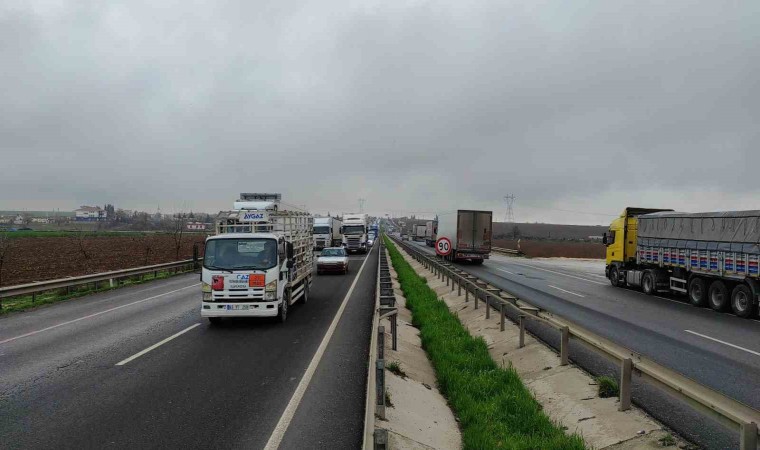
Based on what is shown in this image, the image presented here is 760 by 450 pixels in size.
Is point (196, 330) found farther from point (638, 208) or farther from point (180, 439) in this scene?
point (638, 208)

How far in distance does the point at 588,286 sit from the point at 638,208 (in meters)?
4.52

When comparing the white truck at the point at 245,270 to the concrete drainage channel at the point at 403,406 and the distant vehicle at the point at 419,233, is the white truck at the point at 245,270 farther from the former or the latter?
the distant vehicle at the point at 419,233

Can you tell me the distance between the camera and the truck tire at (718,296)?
15859 millimetres

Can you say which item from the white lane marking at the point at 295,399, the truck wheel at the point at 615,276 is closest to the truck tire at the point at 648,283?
the truck wheel at the point at 615,276

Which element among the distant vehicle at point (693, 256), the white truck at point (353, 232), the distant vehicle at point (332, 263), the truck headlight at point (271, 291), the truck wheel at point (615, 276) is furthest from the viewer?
the white truck at point (353, 232)

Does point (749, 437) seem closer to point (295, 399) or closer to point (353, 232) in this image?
point (295, 399)

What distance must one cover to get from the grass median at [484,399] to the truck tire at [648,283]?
12.9 m

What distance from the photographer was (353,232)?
52.5 meters

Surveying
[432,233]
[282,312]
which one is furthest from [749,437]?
[432,233]

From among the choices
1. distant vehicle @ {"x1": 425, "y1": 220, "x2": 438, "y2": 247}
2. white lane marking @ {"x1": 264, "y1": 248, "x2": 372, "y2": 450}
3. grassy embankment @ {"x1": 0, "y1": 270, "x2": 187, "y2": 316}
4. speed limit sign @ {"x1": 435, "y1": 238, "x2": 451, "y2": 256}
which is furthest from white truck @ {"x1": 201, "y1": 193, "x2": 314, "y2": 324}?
distant vehicle @ {"x1": 425, "y1": 220, "x2": 438, "y2": 247}

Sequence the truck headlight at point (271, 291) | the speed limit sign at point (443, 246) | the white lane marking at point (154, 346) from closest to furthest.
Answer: the white lane marking at point (154, 346) < the truck headlight at point (271, 291) < the speed limit sign at point (443, 246)

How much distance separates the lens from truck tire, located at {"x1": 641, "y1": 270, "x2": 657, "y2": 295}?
66.8 ft

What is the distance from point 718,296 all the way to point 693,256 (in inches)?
74.1

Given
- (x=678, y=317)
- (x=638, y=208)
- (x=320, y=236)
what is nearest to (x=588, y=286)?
(x=638, y=208)
